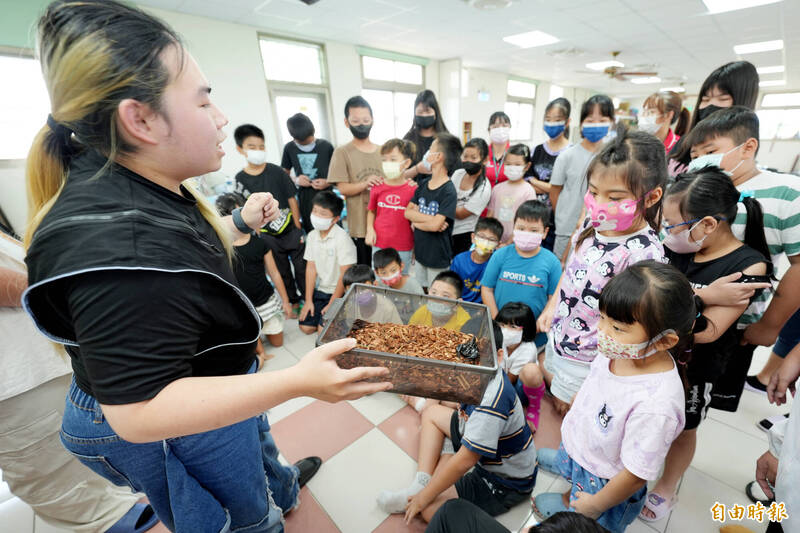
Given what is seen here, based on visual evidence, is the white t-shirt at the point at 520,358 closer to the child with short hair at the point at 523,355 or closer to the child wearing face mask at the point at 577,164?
the child with short hair at the point at 523,355

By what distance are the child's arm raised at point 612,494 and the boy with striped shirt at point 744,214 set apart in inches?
23.9

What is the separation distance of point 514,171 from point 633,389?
1.91m

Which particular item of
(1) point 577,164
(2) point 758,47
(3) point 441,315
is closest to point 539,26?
(1) point 577,164

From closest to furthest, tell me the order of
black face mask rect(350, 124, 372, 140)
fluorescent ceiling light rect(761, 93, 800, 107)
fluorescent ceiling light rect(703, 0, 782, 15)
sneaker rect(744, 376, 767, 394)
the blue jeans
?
the blue jeans
sneaker rect(744, 376, 767, 394)
black face mask rect(350, 124, 372, 140)
fluorescent ceiling light rect(703, 0, 782, 15)
fluorescent ceiling light rect(761, 93, 800, 107)

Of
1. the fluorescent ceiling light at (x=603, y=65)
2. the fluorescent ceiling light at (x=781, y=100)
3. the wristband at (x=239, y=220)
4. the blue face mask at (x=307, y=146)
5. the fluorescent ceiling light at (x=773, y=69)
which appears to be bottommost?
the wristband at (x=239, y=220)

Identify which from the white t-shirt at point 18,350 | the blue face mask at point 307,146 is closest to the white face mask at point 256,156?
the blue face mask at point 307,146

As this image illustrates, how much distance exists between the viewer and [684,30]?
17.4 ft

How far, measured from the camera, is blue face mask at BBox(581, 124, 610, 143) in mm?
2408

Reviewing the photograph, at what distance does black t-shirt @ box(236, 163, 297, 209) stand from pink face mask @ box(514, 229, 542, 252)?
6.07 feet

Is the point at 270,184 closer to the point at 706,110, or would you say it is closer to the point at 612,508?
the point at 612,508

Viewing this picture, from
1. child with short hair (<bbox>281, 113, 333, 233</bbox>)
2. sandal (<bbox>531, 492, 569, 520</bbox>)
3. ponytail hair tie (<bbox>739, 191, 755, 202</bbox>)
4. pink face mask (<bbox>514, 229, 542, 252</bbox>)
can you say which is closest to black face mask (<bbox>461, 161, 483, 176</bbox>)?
pink face mask (<bbox>514, 229, 542, 252</bbox>)

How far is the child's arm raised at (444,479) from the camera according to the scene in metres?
1.18

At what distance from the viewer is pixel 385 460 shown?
157cm

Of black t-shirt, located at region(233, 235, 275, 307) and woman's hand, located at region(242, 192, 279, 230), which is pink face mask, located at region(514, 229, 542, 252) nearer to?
woman's hand, located at region(242, 192, 279, 230)
